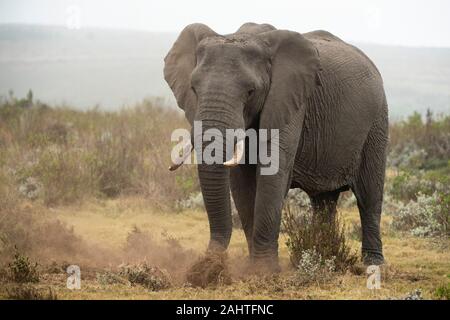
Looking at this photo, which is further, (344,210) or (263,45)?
(344,210)

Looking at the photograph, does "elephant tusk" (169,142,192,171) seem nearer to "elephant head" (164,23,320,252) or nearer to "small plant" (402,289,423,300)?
"elephant head" (164,23,320,252)

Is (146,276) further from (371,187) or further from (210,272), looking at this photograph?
(371,187)

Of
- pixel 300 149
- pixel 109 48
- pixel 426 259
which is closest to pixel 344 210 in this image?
pixel 426 259

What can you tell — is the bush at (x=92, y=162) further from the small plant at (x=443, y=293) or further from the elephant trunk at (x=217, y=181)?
the small plant at (x=443, y=293)

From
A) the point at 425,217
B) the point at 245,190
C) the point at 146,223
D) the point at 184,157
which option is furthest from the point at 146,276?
→ the point at 425,217

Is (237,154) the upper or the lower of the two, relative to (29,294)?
upper

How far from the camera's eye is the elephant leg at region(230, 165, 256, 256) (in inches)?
351

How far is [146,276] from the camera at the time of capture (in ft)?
26.3

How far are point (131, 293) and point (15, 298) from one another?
979mm

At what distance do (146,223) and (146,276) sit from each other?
496cm

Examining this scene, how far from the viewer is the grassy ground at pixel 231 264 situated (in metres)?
7.68

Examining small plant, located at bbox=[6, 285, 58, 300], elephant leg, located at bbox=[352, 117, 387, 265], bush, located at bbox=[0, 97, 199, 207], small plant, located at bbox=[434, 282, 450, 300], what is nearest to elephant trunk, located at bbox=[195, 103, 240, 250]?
small plant, located at bbox=[6, 285, 58, 300]
